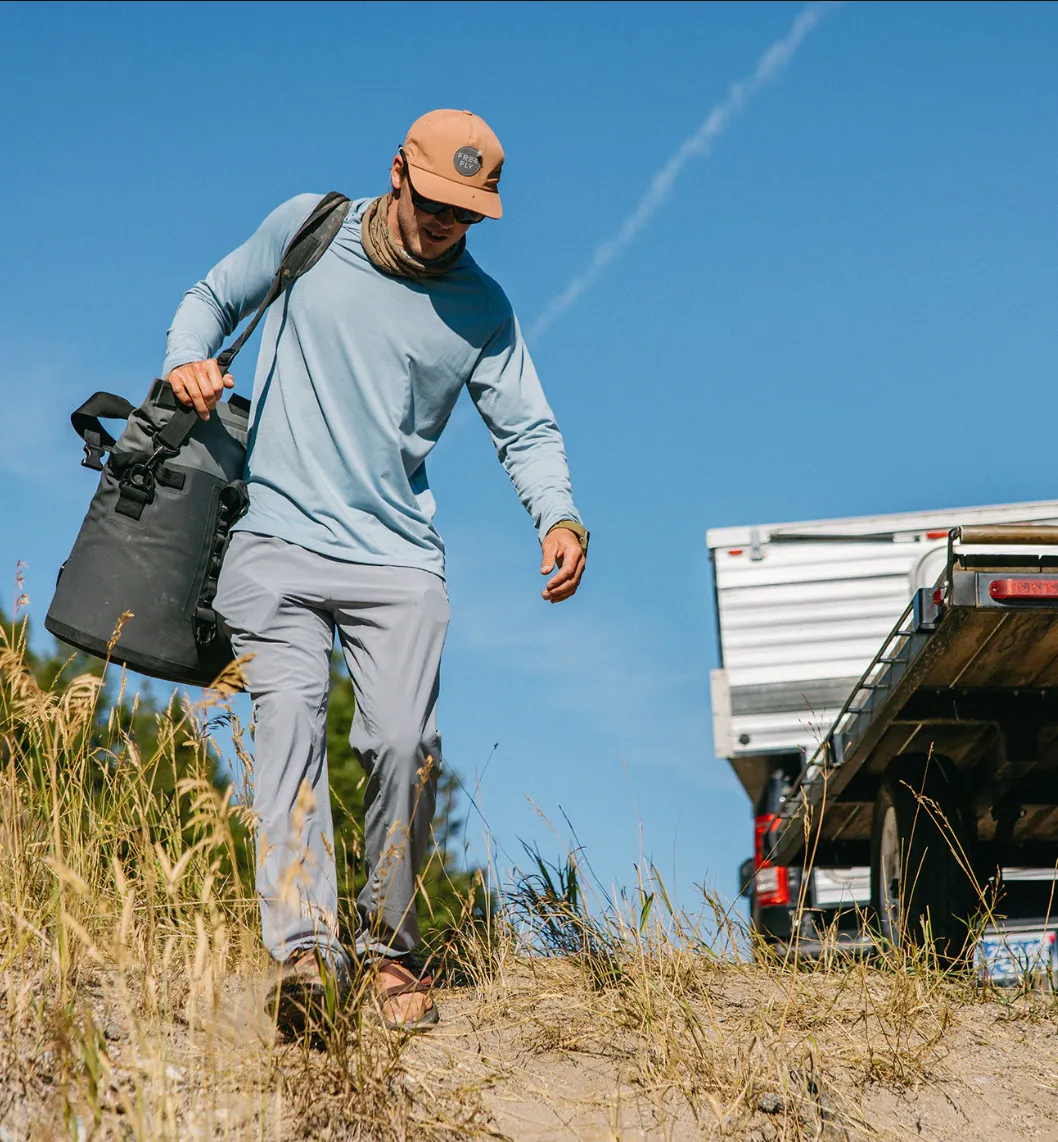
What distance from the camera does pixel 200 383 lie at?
11.8 ft

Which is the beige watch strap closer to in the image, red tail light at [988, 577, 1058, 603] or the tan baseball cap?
the tan baseball cap

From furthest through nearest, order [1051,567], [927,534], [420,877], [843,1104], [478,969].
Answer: [927,534]
[1051,567]
[478,969]
[420,877]
[843,1104]

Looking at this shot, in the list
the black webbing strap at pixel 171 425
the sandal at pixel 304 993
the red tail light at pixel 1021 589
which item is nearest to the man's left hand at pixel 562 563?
the black webbing strap at pixel 171 425

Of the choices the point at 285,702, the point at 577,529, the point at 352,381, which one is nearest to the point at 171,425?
the point at 352,381

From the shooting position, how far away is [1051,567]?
16.4ft

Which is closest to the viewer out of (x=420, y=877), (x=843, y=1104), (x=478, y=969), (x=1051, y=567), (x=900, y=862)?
(x=843, y=1104)

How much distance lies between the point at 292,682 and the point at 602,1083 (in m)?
1.17

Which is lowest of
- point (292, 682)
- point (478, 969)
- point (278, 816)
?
point (478, 969)

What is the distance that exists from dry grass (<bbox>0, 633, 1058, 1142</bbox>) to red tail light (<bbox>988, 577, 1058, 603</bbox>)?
4.35ft

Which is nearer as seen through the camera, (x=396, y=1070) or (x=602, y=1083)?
(x=396, y=1070)

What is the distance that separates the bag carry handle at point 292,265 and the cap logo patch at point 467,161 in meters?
0.40

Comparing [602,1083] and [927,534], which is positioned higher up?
[927,534]

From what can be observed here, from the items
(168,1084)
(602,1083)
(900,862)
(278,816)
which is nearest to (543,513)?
(278,816)

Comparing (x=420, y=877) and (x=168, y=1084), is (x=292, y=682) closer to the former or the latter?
(x=420, y=877)
